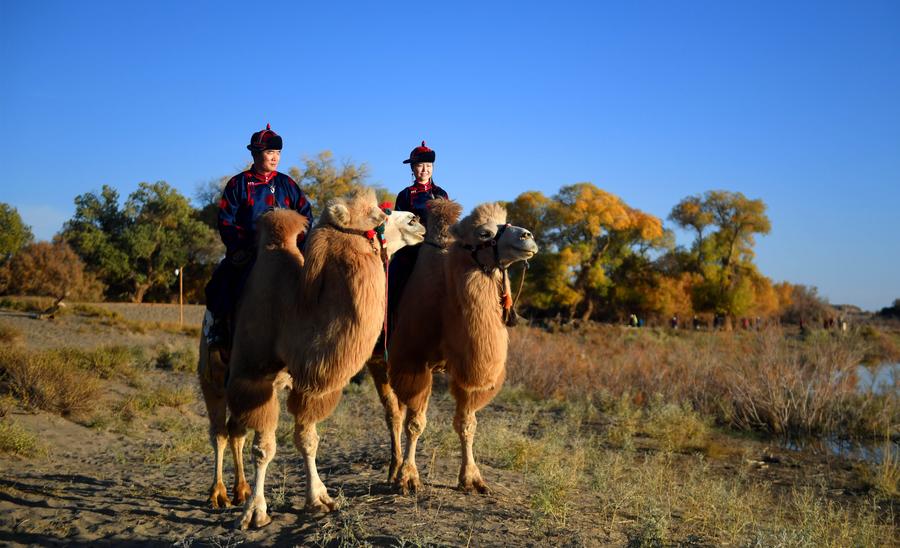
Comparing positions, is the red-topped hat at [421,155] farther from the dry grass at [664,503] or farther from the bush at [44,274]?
the bush at [44,274]

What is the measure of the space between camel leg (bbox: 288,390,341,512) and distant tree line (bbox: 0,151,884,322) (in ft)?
116

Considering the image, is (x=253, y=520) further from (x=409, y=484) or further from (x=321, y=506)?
(x=409, y=484)

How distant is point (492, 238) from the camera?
563 centimetres

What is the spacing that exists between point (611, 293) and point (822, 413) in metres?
39.3

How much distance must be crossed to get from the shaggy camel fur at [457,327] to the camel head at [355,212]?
2.81 feet

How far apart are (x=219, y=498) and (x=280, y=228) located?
2.47 metres

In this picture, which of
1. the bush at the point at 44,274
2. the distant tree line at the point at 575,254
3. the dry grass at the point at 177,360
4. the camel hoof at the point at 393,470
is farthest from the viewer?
the distant tree line at the point at 575,254

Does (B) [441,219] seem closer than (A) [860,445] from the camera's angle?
Yes

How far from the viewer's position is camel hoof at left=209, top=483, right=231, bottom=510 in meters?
6.03

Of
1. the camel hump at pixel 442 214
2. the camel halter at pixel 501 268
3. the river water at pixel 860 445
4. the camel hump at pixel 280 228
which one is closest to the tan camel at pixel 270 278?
the camel hump at pixel 280 228

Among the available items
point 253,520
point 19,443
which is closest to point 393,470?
point 253,520

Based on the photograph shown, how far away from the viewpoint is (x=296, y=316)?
4953mm

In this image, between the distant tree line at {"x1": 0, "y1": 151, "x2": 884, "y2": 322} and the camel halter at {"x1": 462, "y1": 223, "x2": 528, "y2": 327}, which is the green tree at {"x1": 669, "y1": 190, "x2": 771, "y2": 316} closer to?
the distant tree line at {"x1": 0, "y1": 151, "x2": 884, "y2": 322}

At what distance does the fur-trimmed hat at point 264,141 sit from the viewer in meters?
6.25
